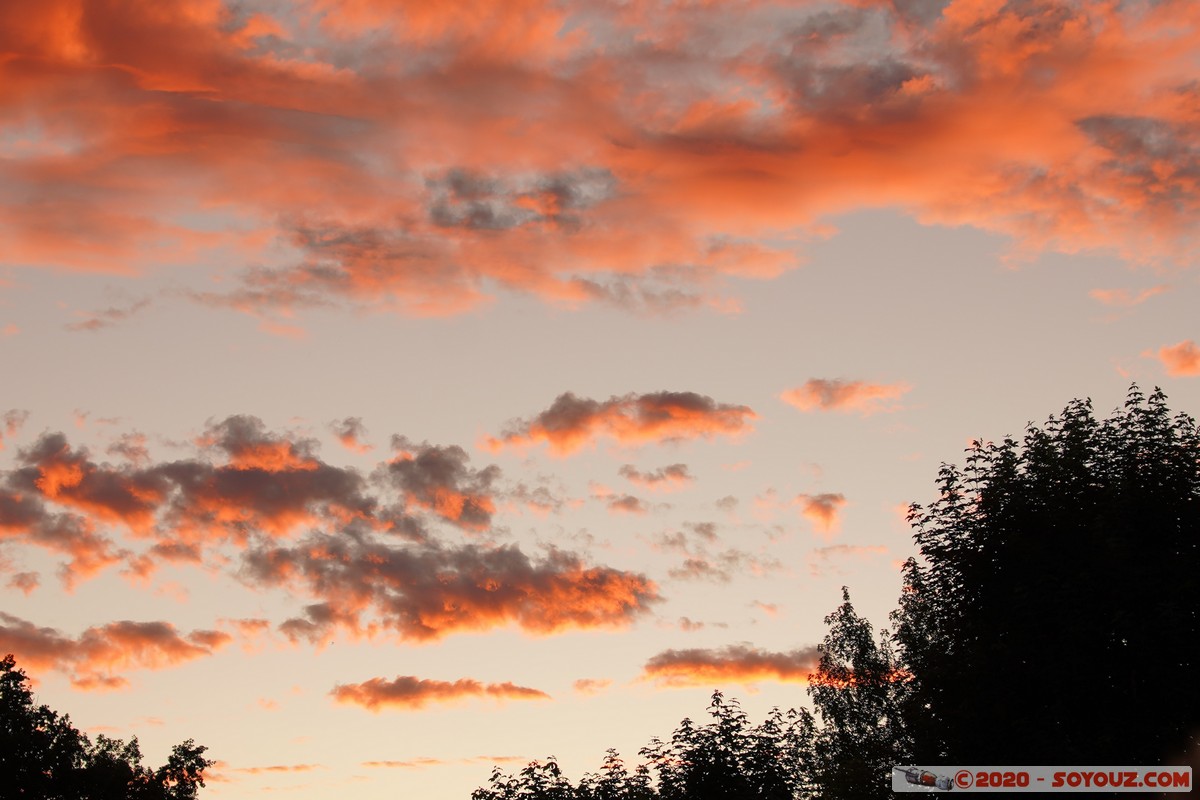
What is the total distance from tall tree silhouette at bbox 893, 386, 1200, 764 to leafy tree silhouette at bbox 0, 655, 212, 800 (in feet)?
241

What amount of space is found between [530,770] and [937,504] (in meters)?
25.8

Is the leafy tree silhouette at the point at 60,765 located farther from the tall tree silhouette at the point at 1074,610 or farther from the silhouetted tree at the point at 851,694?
the tall tree silhouette at the point at 1074,610

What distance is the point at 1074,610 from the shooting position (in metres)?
39.8

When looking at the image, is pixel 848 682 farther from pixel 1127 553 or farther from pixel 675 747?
pixel 1127 553

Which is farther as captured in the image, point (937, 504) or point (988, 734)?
point (937, 504)

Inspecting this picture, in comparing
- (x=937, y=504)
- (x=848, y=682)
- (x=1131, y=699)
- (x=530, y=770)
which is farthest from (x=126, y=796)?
(x=1131, y=699)

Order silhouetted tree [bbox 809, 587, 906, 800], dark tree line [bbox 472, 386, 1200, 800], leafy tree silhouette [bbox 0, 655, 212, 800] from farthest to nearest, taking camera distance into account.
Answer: leafy tree silhouette [bbox 0, 655, 212, 800] < silhouetted tree [bbox 809, 587, 906, 800] < dark tree line [bbox 472, 386, 1200, 800]

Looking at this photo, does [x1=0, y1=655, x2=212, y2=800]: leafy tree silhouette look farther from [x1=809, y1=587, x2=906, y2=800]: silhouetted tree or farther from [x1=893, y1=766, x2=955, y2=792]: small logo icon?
[x1=893, y1=766, x2=955, y2=792]: small logo icon

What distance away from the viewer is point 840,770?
6366 centimetres

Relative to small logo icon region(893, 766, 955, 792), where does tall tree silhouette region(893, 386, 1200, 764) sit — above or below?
above

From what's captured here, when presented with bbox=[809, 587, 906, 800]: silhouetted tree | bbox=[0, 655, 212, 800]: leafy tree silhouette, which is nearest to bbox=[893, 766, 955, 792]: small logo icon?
bbox=[809, 587, 906, 800]: silhouetted tree

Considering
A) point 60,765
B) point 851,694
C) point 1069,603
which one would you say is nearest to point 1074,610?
point 1069,603

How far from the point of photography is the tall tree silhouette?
38625mm

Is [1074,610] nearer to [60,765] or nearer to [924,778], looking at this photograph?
[924,778]
